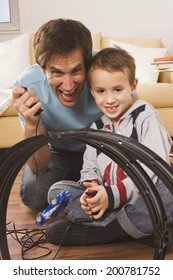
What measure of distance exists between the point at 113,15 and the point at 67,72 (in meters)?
2.76

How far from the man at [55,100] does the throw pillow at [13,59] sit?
65.3 inches

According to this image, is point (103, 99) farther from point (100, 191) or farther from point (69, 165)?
point (69, 165)

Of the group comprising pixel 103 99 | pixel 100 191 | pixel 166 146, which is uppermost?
pixel 103 99

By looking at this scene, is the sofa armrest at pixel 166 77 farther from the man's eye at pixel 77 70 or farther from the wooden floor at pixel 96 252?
the wooden floor at pixel 96 252

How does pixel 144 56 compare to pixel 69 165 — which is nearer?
pixel 69 165

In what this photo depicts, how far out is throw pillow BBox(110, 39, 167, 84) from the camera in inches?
132

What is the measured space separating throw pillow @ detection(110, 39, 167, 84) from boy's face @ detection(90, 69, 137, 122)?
184cm

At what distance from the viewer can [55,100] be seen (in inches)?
66.9

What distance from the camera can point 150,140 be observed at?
144 centimetres

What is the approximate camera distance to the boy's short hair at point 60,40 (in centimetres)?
145

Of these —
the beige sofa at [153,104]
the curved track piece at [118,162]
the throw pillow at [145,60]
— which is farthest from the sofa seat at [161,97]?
the curved track piece at [118,162]
